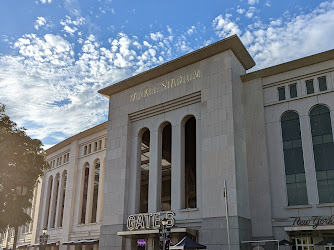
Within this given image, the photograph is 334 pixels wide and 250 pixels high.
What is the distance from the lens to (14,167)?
28938 mm

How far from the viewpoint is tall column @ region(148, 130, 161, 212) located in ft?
92.0

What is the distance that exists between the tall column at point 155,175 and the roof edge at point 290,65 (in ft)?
26.6

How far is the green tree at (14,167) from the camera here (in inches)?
1091

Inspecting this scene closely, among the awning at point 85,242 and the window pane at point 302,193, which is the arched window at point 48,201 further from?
the window pane at point 302,193

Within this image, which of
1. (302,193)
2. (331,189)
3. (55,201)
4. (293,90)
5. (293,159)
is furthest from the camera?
(55,201)

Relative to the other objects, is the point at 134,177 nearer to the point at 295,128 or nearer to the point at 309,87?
the point at 295,128

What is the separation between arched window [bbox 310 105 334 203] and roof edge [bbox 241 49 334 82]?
10.1 ft

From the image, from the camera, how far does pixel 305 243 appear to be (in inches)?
903

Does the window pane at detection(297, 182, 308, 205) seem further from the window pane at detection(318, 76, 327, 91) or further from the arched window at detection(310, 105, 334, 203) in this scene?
the window pane at detection(318, 76, 327, 91)

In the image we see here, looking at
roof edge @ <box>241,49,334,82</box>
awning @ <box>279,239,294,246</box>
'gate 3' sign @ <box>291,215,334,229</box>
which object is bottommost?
awning @ <box>279,239,294,246</box>

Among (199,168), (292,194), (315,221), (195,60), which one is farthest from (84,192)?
(315,221)

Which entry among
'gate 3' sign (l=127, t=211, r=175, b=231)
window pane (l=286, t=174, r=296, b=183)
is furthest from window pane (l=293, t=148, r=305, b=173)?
'gate 3' sign (l=127, t=211, r=175, b=231)

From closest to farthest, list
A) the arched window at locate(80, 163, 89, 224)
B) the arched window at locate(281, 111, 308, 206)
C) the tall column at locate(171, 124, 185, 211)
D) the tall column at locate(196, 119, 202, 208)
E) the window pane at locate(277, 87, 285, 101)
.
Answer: the arched window at locate(281, 111, 308, 206), the tall column at locate(196, 119, 202, 208), the window pane at locate(277, 87, 285, 101), the tall column at locate(171, 124, 185, 211), the arched window at locate(80, 163, 89, 224)

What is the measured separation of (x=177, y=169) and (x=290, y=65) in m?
10.7
